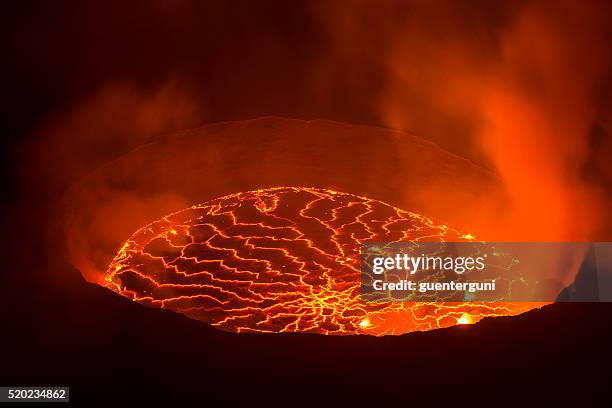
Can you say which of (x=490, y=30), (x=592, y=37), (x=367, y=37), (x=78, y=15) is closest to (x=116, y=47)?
(x=78, y=15)

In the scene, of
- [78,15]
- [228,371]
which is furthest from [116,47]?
Answer: [228,371]

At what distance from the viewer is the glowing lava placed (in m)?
3.20

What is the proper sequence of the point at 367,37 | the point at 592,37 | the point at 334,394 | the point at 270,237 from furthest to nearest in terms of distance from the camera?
the point at 270,237 < the point at 367,37 < the point at 592,37 < the point at 334,394

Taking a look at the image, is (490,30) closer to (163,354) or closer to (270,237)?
(270,237)

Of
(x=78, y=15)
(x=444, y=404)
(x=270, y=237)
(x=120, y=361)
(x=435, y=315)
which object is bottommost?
(x=444, y=404)

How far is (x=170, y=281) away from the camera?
3486mm

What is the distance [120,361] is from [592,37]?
105 inches

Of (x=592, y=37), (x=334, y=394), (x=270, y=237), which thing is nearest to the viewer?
(x=334, y=394)

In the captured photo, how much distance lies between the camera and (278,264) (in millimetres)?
3676

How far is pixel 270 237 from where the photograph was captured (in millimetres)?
3920

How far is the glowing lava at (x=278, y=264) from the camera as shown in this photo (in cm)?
320

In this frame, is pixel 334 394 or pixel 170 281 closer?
pixel 334 394

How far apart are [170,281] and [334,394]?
1.89 metres

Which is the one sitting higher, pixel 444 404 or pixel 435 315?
pixel 435 315
